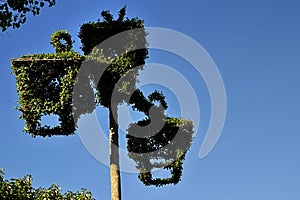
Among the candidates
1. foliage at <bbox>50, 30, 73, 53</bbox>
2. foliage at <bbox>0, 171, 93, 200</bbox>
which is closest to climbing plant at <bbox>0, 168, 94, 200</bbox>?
foliage at <bbox>0, 171, 93, 200</bbox>

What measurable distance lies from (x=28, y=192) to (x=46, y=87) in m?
3.96

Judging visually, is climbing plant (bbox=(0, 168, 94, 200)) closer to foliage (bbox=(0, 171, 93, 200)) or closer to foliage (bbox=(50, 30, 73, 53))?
foliage (bbox=(0, 171, 93, 200))

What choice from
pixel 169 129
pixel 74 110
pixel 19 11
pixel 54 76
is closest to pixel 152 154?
pixel 169 129

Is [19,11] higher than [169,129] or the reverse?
the reverse

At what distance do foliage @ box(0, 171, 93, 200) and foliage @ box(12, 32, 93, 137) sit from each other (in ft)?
6.94

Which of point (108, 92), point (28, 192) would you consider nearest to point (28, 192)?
point (28, 192)

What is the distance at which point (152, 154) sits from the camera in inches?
741

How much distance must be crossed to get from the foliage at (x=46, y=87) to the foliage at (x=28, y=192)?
212cm

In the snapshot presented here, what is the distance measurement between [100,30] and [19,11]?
28.6ft

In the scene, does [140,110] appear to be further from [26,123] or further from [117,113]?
[26,123]

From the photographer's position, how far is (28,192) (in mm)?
18797

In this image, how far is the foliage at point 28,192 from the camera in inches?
720

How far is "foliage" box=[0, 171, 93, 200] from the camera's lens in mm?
18297

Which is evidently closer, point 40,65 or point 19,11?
point 19,11
